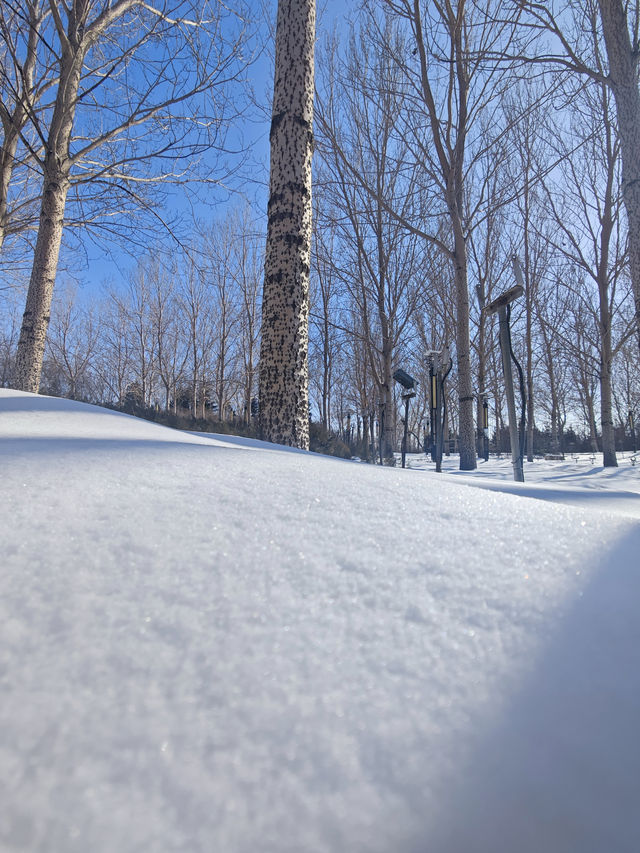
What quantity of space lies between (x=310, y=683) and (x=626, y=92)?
5.35 meters

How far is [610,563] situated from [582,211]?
995cm

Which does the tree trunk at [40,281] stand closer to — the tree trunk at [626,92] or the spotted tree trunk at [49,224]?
the spotted tree trunk at [49,224]

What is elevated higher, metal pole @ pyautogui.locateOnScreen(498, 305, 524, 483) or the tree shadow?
metal pole @ pyautogui.locateOnScreen(498, 305, 524, 483)

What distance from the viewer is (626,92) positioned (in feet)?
12.5

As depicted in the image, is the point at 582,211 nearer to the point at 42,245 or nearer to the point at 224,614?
the point at 42,245

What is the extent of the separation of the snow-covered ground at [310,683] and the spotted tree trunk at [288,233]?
2.43 m

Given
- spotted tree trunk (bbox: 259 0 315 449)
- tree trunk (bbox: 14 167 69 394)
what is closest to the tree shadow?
spotted tree trunk (bbox: 259 0 315 449)

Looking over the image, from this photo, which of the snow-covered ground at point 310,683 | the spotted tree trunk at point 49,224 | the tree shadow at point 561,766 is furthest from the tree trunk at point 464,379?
the tree shadow at point 561,766

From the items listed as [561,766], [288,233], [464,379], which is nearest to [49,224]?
[288,233]

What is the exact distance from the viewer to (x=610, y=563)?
0.55 metres

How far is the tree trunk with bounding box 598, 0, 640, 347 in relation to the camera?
3.78 m

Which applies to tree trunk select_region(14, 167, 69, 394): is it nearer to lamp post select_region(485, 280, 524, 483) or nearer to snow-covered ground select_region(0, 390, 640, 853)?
lamp post select_region(485, 280, 524, 483)

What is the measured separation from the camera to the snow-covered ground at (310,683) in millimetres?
271

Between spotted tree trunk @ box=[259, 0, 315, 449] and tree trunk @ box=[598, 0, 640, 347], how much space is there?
2.75 metres
